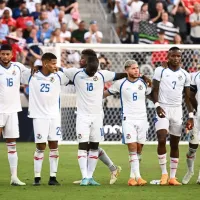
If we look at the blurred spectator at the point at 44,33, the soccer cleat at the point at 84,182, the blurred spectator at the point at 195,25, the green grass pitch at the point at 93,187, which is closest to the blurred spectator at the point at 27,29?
the blurred spectator at the point at 44,33

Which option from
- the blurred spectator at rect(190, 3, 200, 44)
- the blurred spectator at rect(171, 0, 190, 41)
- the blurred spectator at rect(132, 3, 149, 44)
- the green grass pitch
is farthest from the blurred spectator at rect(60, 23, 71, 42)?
the green grass pitch

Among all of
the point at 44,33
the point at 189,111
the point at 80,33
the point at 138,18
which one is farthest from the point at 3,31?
the point at 189,111

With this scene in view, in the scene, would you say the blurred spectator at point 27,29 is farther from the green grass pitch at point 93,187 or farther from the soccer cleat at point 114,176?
the soccer cleat at point 114,176

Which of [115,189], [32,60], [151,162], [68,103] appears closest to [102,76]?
[115,189]

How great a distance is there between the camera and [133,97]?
51.9ft

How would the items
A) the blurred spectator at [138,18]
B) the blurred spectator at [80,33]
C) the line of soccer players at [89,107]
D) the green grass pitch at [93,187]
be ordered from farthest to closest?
the blurred spectator at [138,18]
the blurred spectator at [80,33]
the line of soccer players at [89,107]
the green grass pitch at [93,187]

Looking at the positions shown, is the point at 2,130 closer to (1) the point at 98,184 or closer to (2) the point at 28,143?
(1) the point at 98,184

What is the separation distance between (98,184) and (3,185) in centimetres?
160

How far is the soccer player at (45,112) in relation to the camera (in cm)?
1549

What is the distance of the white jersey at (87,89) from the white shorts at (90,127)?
104 millimetres

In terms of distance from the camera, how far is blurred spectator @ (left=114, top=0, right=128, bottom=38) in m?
30.8

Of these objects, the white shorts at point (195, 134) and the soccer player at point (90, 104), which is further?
the white shorts at point (195, 134)

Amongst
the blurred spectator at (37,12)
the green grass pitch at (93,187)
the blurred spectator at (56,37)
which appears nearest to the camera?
the green grass pitch at (93,187)

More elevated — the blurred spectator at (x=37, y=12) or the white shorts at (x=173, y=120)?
the blurred spectator at (x=37, y=12)
